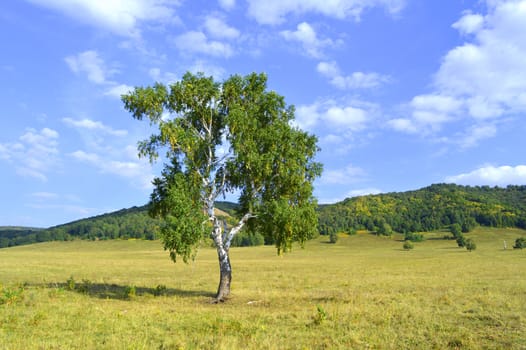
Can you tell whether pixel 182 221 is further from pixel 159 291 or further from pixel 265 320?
pixel 159 291

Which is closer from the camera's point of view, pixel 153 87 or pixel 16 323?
pixel 16 323

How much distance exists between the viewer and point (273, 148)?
27250 mm

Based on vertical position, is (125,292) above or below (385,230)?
below

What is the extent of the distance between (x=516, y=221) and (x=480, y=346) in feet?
588

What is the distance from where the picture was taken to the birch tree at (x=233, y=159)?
2641cm

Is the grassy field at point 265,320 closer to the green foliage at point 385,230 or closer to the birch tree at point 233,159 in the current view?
the birch tree at point 233,159

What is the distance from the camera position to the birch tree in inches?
1040

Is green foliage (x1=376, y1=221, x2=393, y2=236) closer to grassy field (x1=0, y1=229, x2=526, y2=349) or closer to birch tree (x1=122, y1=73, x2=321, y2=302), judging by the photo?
grassy field (x1=0, y1=229, x2=526, y2=349)

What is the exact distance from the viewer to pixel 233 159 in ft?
89.7

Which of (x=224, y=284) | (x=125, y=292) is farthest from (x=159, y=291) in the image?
(x=224, y=284)

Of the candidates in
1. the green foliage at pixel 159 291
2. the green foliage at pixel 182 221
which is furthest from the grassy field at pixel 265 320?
the green foliage at pixel 182 221

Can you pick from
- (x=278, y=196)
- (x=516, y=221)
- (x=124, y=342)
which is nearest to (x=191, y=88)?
(x=278, y=196)

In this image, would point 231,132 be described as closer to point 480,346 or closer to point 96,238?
point 480,346

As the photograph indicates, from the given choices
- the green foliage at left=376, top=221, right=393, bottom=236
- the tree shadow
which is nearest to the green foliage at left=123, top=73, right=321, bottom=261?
the tree shadow
